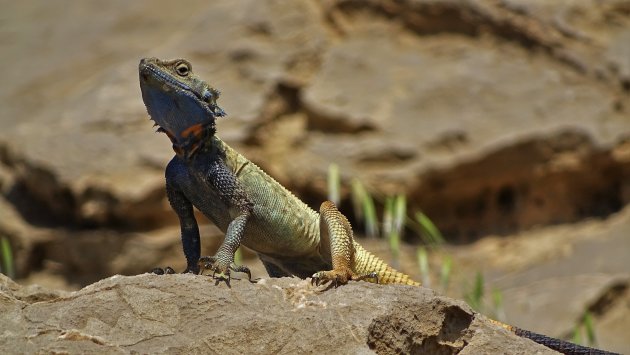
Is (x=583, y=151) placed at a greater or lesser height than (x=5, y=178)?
lesser

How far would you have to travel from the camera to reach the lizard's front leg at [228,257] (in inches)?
185

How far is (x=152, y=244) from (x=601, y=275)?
4.37 meters

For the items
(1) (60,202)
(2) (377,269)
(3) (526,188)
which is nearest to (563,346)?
(2) (377,269)

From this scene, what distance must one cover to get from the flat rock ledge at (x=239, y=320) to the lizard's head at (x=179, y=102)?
3.30 ft

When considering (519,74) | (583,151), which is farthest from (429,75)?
(583,151)

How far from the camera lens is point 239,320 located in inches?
167

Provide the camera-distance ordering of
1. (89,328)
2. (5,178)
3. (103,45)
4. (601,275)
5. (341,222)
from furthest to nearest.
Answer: (103,45) < (5,178) < (601,275) < (341,222) < (89,328)

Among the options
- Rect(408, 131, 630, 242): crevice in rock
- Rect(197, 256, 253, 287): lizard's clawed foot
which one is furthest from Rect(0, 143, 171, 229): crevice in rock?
Rect(197, 256, 253, 287): lizard's clawed foot

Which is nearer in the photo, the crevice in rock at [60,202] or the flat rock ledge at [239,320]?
the flat rock ledge at [239,320]

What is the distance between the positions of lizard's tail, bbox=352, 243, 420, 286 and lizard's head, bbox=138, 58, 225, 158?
3.35ft

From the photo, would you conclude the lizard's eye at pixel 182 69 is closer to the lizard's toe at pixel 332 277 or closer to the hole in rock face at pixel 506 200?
the lizard's toe at pixel 332 277

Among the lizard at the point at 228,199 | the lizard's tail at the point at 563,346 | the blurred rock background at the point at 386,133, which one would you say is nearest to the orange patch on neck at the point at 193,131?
the lizard at the point at 228,199

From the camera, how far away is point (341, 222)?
18.0 feet

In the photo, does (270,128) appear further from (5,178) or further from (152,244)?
(5,178)
